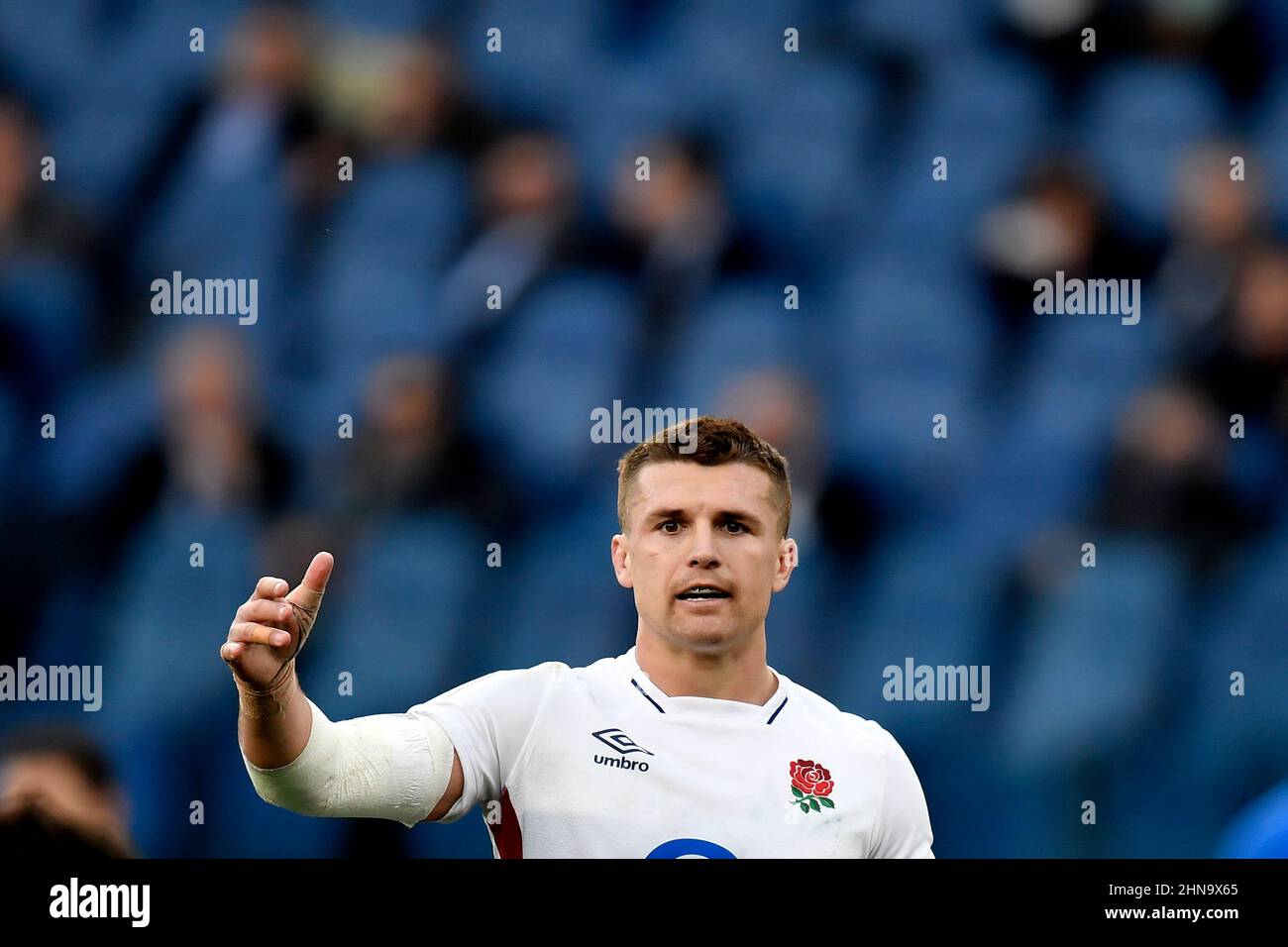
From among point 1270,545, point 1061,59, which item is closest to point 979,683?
point 1270,545

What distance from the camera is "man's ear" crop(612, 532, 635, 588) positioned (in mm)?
2832

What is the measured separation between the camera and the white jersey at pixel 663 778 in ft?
8.70

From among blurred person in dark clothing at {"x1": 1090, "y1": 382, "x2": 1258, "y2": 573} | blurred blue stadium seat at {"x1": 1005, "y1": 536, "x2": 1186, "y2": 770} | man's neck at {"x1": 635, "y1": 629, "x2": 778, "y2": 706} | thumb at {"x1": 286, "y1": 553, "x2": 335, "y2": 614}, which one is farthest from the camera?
blurred person in dark clothing at {"x1": 1090, "y1": 382, "x2": 1258, "y2": 573}

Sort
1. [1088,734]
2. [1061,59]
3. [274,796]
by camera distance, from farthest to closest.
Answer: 1. [1061,59]
2. [1088,734]
3. [274,796]

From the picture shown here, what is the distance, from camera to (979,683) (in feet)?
12.2

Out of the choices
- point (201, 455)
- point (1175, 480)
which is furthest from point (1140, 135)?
point (201, 455)

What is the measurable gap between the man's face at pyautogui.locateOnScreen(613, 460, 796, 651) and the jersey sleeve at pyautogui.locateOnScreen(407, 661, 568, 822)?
29 centimetres

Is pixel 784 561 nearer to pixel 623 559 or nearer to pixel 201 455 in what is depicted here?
pixel 623 559

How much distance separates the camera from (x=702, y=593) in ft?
8.98

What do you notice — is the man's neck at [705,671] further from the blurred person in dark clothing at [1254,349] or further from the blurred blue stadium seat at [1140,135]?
the blurred blue stadium seat at [1140,135]

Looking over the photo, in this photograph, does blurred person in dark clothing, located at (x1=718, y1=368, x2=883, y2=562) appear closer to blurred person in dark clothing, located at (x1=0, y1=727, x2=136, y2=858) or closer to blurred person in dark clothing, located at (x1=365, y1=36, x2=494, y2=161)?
blurred person in dark clothing, located at (x1=365, y1=36, x2=494, y2=161)

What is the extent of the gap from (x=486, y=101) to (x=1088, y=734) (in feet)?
7.77

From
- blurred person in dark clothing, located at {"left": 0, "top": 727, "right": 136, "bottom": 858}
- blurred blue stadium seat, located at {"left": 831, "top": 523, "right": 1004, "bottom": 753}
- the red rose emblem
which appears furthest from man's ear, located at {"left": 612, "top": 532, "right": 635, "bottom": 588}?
blurred person in dark clothing, located at {"left": 0, "top": 727, "right": 136, "bottom": 858}

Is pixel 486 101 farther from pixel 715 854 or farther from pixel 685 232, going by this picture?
pixel 715 854
